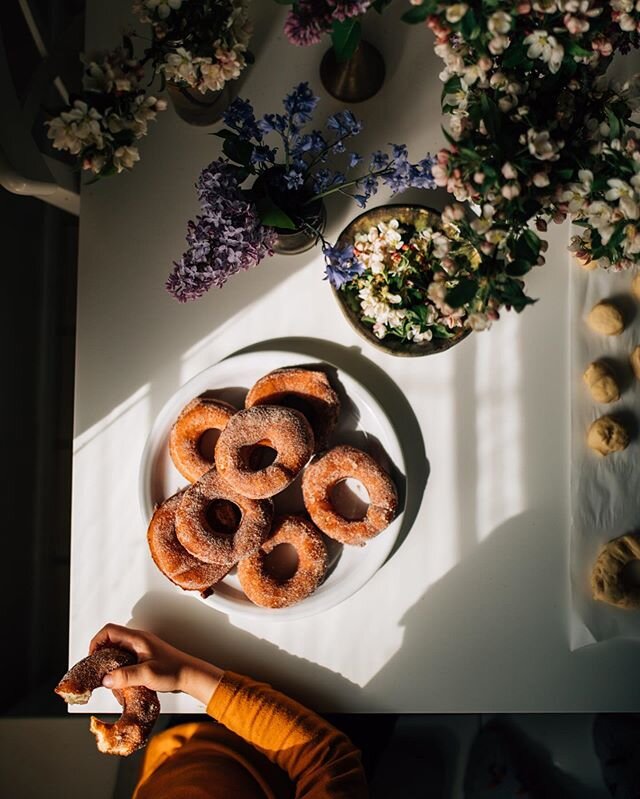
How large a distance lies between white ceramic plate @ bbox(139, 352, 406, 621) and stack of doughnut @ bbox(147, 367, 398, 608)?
1.2 inches

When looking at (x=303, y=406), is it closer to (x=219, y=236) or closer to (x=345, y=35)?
(x=219, y=236)

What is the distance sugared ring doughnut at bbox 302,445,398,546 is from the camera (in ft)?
3.93

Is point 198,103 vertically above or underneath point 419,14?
underneath

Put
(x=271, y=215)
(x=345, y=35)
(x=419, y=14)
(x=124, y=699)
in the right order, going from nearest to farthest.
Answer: (x=419, y=14)
(x=345, y=35)
(x=271, y=215)
(x=124, y=699)

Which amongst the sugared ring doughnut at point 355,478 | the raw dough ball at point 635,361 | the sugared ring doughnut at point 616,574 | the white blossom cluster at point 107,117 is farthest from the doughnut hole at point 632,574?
the white blossom cluster at point 107,117

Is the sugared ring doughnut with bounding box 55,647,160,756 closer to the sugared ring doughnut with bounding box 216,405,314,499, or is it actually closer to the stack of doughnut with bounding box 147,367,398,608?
the stack of doughnut with bounding box 147,367,398,608

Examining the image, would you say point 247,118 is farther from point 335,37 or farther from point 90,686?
point 90,686

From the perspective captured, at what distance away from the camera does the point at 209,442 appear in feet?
4.20

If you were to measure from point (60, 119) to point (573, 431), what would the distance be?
991 millimetres

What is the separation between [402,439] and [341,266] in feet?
1.20

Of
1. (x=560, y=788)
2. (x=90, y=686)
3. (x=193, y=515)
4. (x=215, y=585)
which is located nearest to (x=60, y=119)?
(x=193, y=515)

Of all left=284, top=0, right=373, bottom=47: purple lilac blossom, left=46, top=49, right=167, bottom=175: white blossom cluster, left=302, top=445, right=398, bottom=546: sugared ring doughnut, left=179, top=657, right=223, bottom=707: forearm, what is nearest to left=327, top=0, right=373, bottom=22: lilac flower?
left=284, top=0, right=373, bottom=47: purple lilac blossom

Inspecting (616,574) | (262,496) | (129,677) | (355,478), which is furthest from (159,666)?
(616,574)

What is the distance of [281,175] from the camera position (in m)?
1.06
